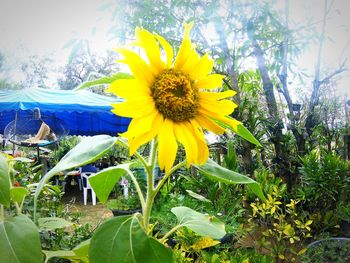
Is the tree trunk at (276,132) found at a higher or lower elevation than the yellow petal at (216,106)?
lower

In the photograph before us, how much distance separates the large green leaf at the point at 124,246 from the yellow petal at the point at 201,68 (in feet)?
0.38

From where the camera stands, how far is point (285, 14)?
135cm

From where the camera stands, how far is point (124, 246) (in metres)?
0.22

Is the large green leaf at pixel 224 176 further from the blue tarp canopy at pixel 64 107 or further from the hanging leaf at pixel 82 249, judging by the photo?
the blue tarp canopy at pixel 64 107

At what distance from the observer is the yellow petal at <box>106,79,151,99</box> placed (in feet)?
0.67

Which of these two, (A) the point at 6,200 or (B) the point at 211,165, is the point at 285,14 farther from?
Result: (A) the point at 6,200

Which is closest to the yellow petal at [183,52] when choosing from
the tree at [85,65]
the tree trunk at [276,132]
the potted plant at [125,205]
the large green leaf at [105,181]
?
the large green leaf at [105,181]

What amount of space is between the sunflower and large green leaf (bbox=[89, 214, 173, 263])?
0.05 meters

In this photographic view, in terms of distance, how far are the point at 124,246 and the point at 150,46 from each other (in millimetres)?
135

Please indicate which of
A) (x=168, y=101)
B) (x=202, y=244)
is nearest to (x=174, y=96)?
(x=168, y=101)

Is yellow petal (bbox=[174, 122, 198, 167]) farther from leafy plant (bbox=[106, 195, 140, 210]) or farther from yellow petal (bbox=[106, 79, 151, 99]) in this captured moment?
leafy plant (bbox=[106, 195, 140, 210])

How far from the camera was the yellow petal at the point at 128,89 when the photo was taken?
0.20m

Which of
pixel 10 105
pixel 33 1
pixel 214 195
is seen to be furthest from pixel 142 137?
pixel 10 105

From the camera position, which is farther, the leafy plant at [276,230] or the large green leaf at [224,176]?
the leafy plant at [276,230]
